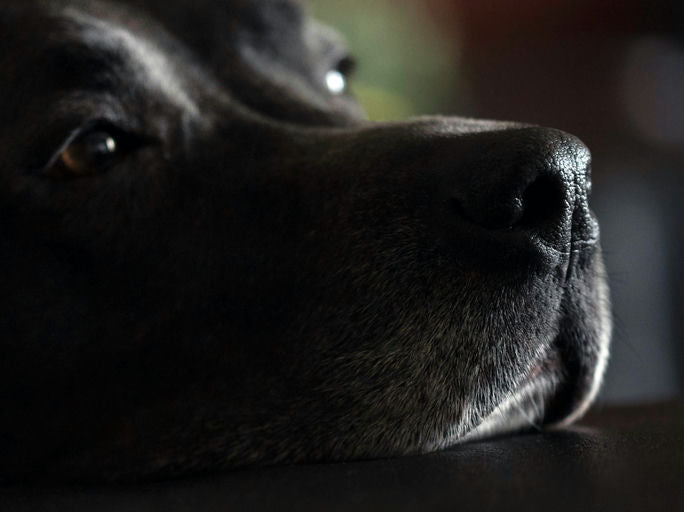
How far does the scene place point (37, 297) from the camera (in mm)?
1409

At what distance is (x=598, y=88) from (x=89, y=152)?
4.29 metres

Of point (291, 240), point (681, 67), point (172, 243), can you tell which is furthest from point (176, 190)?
point (681, 67)

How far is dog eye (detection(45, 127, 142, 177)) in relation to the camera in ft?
4.88

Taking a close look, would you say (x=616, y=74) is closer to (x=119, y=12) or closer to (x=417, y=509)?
(x=119, y=12)

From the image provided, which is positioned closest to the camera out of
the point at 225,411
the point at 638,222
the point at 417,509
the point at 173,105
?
the point at 417,509

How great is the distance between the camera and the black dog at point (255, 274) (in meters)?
1.19

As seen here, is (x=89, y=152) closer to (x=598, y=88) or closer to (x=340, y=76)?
(x=340, y=76)

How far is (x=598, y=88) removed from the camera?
5176 mm

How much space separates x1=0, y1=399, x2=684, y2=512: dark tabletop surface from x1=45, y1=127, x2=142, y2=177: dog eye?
1.85 ft

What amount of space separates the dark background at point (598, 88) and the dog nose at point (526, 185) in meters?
3.53

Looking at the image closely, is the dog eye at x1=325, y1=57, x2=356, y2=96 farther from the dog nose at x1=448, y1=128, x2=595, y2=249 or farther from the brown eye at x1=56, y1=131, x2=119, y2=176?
the dog nose at x1=448, y1=128, x2=595, y2=249

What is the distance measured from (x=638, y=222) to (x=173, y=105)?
13.0ft

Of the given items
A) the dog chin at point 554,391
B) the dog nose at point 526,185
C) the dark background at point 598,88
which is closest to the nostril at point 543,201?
the dog nose at point 526,185

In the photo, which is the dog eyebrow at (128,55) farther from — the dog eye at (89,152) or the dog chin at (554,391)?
the dog chin at (554,391)
